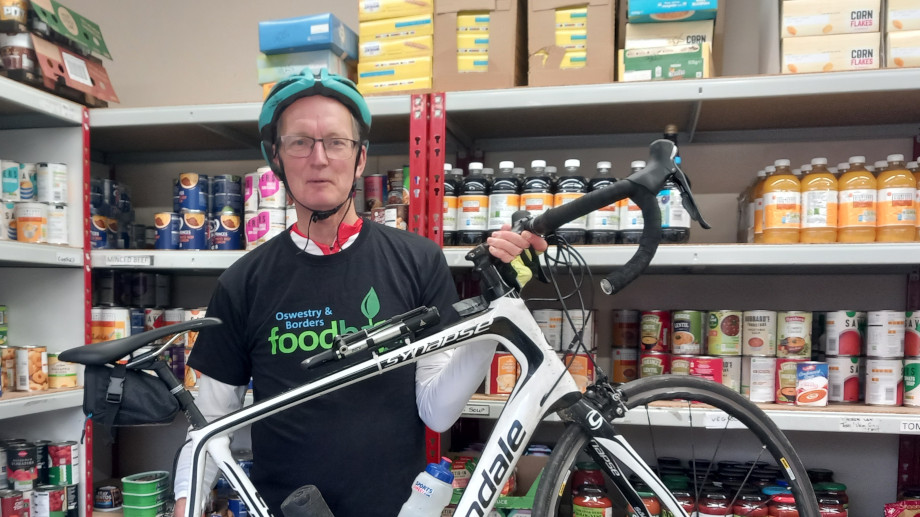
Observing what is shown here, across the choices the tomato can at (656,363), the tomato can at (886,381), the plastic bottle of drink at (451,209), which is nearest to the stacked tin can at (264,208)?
the plastic bottle of drink at (451,209)

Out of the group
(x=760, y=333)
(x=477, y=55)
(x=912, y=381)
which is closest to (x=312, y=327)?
(x=477, y=55)

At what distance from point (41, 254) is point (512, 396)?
5.21 feet

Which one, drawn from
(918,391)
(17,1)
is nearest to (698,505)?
(918,391)

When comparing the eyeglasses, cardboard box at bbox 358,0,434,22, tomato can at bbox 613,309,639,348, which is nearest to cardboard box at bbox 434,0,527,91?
cardboard box at bbox 358,0,434,22

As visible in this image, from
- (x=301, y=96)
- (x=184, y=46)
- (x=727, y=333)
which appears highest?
(x=184, y=46)

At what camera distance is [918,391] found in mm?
1626

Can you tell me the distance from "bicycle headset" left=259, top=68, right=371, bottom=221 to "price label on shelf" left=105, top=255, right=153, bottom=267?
3.07 ft

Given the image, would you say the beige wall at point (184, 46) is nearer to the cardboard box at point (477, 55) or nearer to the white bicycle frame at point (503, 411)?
the cardboard box at point (477, 55)

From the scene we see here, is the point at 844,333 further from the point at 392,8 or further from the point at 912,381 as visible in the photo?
the point at 392,8

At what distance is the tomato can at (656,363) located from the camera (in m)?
1.79

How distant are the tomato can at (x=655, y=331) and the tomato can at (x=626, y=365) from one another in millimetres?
80

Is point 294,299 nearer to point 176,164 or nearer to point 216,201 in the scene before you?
point 216,201

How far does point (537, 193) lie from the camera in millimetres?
1732

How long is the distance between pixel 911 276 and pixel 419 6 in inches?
71.9
